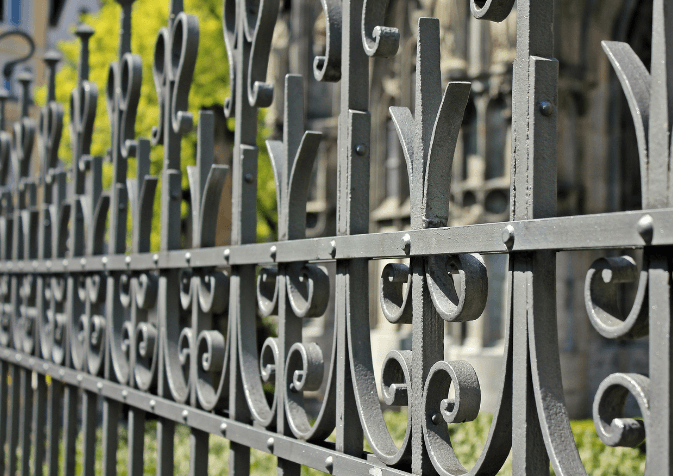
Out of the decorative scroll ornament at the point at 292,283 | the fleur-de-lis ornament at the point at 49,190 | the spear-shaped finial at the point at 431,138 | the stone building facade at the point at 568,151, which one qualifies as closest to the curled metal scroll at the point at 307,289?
the decorative scroll ornament at the point at 292,283

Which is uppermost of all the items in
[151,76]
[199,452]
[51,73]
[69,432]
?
[151,76]

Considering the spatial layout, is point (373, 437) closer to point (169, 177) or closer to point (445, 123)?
point (445, 123)

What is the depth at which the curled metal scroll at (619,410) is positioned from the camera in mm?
952

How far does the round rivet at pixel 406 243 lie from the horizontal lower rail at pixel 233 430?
0.33 meters

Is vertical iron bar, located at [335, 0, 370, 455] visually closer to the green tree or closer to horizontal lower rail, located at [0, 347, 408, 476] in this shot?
horizontal lower rail, located at [0, 347, 408, 476]

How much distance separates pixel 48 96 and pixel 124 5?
717mm

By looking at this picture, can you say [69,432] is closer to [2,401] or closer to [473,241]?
[2,401]

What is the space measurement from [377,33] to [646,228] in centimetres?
64

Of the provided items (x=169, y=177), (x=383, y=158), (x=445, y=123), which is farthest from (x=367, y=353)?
(x=383, y=158)

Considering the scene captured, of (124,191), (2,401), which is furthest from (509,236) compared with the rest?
(2,401)

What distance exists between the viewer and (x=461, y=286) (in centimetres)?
119

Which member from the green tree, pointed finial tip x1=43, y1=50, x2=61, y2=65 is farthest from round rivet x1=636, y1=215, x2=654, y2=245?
the green tree

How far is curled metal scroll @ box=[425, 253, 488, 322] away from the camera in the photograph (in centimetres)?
118

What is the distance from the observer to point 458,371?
120cm
